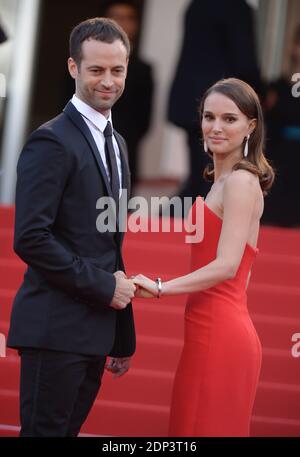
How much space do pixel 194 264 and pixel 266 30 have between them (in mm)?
6041

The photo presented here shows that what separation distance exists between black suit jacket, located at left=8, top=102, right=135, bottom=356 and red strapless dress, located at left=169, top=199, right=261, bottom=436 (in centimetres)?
32

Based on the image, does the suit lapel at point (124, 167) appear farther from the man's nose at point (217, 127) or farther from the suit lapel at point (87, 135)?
the man's nose at point (217, 127)

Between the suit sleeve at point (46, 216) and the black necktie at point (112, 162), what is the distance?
0.67 feet

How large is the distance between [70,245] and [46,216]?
152mm

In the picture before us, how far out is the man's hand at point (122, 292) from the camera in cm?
353

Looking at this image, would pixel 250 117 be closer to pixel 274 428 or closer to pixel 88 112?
pixel 88 112

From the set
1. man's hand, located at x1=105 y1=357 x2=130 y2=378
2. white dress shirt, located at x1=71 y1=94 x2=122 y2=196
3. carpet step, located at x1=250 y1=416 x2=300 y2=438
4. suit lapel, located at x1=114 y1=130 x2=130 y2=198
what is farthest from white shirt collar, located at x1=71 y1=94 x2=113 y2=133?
carpet step, located at x1=250 y1=416 x2=300 y2=438

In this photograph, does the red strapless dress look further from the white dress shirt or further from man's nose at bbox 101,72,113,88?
man's nose at bbox 101,72,113,88

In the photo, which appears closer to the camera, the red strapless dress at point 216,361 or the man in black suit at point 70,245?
the man in black suit at point 70,245

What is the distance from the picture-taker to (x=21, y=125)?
30.2 ft

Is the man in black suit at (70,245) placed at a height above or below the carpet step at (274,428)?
above

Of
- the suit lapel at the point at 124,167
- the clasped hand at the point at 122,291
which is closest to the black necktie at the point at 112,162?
the suit lapel at the point at 124,167
